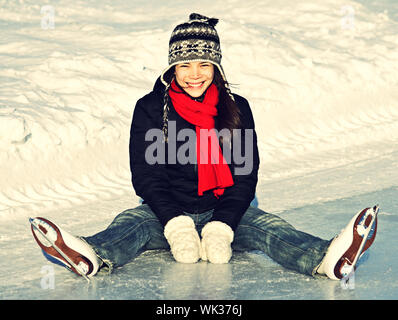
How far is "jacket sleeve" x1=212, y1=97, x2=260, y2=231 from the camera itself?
375cm

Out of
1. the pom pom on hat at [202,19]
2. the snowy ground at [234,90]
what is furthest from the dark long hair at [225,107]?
the snowy ground at [234,90]

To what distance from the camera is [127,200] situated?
532 cm

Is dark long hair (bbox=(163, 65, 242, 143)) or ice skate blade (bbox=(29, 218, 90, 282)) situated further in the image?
dark long hair (bbox=(163, 65, 242, 143))

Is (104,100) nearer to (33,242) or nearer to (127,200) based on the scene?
(127,200)

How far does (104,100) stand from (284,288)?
4.15 m

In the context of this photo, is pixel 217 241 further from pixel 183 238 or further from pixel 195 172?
pixel 195 172

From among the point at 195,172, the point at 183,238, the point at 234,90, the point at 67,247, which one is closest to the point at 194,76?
the point at 195,172

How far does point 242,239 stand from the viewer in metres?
3.84

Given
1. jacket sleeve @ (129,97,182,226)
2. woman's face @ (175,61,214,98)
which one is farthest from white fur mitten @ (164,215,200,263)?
woman's face @ (175,61,214,98)

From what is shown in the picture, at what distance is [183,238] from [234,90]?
429cm

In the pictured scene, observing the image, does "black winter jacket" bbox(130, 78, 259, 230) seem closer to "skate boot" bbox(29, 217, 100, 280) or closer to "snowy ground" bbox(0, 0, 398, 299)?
"snowy ground" bbox(0, 0, 398, 299)

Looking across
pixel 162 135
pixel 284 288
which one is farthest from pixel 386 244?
pixel 162 135

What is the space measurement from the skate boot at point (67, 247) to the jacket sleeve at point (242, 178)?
740mm
